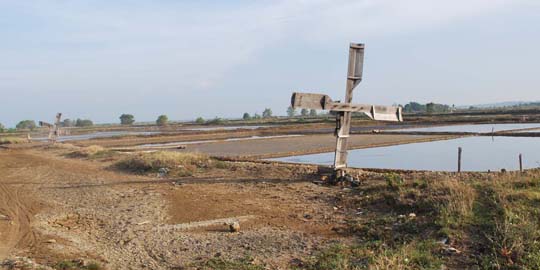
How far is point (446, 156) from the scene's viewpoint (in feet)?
65.0

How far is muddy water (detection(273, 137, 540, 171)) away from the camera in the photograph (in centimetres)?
1669

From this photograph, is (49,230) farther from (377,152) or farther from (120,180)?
(377,152)

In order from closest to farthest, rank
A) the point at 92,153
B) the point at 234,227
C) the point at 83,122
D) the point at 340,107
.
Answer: the point at 234,227
the point at 340,107
the point at 92,153
the point at 83,122

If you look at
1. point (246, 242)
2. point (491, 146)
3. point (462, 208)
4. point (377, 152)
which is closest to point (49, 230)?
point (246, 242)

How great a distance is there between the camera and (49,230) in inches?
316

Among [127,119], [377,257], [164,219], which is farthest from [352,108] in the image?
[127,119]

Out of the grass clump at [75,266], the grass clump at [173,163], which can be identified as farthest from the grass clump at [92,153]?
the grass clump at [75,266]

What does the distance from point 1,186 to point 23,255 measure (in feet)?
28.1

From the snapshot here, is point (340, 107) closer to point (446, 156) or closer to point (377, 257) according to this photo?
point (377, 257)

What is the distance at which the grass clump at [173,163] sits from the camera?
14.7 meters

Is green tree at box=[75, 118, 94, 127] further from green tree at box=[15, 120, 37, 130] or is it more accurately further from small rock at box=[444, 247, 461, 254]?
small rock at box=[444, 247, 461, 254]

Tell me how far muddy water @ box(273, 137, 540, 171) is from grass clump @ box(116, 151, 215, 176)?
18.8ft

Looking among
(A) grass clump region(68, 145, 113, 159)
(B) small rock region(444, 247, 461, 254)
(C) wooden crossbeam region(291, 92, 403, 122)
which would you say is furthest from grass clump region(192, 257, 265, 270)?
(A) grass clump region(68, 145, 113, 159)

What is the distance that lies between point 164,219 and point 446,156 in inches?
593
